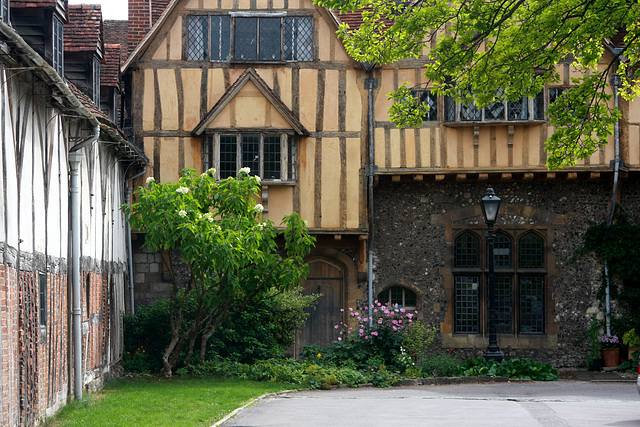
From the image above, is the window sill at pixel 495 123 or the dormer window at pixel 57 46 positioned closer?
the dormer window at pixel 57 46

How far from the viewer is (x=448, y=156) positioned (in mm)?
19828

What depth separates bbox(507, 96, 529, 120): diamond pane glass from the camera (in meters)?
19.8

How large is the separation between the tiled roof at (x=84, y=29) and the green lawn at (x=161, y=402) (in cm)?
604

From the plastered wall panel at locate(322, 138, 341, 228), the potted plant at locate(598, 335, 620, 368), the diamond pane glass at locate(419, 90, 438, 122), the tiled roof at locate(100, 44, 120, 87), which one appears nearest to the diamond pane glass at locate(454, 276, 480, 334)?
the potted plant at locate(598, 335, 620, 368)

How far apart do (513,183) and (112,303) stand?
948cm

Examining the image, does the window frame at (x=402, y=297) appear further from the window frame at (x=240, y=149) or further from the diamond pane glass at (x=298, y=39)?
the diamond pane glass at (x=298, y=39)

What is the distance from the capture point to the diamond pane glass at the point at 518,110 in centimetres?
1984

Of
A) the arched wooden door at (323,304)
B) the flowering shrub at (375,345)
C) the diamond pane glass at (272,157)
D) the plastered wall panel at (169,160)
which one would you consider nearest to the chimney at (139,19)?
the plastered wall panel at (169,160)

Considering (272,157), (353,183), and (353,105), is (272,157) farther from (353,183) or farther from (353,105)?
(353,105)

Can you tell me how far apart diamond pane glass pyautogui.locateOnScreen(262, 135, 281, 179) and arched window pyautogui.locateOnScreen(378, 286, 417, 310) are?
12.4 ft

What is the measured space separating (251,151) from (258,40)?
2.51 metres

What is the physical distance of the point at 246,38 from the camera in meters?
19.9

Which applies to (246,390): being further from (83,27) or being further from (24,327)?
(83,27)

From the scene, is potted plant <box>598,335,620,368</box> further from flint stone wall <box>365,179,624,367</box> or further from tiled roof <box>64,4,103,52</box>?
tiled roof <box>64,4,103,52</box>
